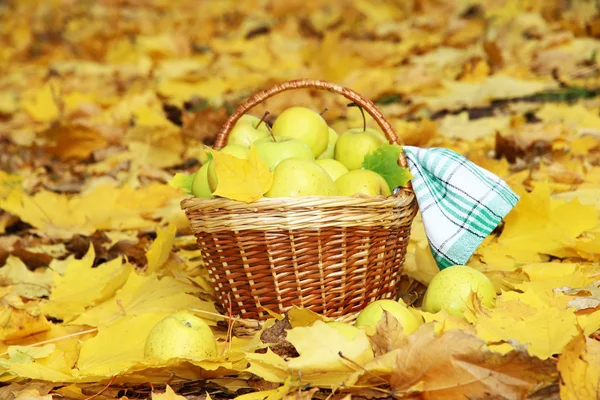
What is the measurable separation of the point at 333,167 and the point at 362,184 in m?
0.17

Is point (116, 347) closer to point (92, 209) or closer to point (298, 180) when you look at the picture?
point (298, 180)

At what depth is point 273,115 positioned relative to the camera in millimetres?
3469

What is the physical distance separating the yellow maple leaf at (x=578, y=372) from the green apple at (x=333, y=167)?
0.77 m

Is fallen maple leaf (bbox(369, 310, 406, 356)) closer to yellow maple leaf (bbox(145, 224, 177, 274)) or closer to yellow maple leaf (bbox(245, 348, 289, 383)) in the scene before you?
yellow maple leaf (bbox(245, 348, 289, 383))

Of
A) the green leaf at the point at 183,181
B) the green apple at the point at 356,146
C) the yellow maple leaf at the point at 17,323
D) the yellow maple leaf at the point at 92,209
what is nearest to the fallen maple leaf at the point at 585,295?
the green apple at the point at 356,146

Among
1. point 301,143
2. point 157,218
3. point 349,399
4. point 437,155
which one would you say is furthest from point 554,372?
point 157,218

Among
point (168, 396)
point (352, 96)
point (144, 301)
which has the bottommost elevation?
point (144, 301)

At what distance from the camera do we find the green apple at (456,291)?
1500 millimetres

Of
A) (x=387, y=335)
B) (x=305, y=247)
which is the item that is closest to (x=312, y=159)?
(x=305, y=247)

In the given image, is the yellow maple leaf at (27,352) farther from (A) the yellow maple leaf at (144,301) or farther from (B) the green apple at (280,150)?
(B) the green apple at (280,150)

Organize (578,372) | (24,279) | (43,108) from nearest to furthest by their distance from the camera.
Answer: (578,372), (24,279), (43,108)

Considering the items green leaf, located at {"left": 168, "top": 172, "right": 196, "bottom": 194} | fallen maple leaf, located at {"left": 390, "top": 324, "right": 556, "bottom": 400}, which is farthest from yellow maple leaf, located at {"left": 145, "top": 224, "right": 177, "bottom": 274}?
fallen maple leaf, located at {"left": 390, "top": 324, "right": 556, "bottom": 400}

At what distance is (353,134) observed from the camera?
184 cm

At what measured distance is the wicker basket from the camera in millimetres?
1521
